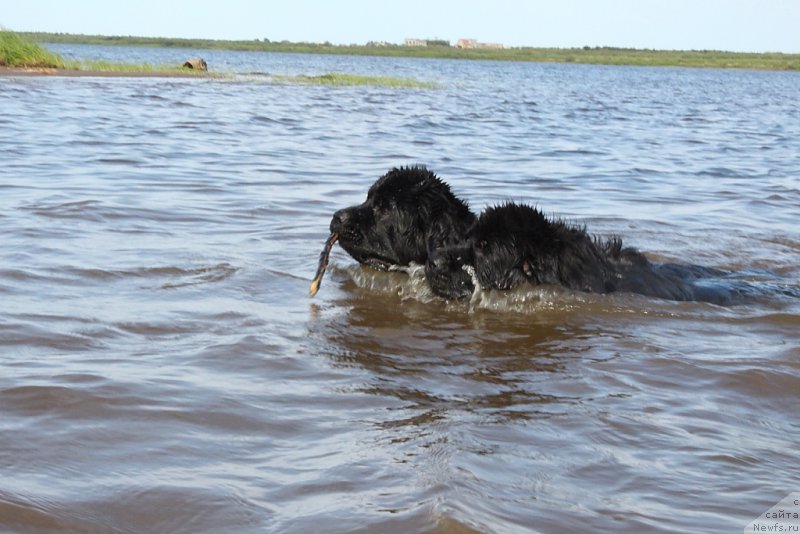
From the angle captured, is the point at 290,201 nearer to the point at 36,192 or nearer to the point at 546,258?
the point at 36,192

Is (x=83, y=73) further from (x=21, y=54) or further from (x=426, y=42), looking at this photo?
(x=426, y=42)

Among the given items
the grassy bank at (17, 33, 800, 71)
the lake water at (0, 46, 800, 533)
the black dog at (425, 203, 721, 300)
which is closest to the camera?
the lake water at (0, 46, 800, 533)

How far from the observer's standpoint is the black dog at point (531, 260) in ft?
19.3

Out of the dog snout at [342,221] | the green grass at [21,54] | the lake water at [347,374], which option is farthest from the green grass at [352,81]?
the dog snout at [342,221]

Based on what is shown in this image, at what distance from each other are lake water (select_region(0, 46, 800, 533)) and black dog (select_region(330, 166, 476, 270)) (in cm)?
25

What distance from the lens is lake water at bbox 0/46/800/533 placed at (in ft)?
10.3

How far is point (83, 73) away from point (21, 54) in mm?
1960

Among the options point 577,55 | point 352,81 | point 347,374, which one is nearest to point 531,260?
point 347,374

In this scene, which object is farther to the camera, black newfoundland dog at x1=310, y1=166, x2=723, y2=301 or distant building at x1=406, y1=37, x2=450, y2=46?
distant building at x1=406, y1=37, x2=450, y2=46

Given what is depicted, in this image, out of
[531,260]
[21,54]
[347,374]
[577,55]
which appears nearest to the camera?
[347,374]

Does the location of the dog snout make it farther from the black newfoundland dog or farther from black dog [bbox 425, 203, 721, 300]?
black dog [bbox 425, 203, 721, 300]

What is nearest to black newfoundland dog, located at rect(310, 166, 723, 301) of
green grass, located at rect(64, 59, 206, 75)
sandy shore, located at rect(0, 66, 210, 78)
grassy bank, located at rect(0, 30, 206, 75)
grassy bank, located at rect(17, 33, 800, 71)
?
sandy shore, located at rect(0, 66, 210, 78)

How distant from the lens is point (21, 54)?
1152 inches

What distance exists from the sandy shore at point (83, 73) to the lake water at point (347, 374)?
18.6 metres
